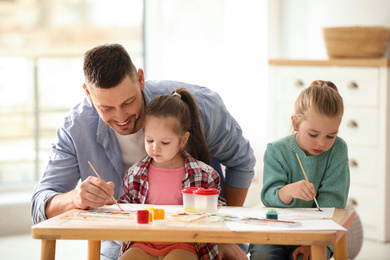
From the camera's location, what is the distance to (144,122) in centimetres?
203

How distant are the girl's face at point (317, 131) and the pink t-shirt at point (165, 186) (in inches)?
15.3

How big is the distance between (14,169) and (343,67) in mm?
2139

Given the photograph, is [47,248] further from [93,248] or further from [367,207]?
[367,207]

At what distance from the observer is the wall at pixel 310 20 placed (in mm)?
3900

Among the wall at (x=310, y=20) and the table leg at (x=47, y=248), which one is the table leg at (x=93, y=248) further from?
the wall at (x=310, y=20)

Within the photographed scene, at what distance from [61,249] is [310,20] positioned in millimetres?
2153

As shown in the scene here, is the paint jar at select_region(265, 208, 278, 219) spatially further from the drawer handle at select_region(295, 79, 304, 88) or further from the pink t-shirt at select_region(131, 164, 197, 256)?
the drawer handle at select_region(295, 79, 304, 88)

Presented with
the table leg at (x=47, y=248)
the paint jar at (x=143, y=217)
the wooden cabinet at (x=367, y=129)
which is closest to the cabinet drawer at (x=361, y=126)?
the wooden cabinet at (x=367, y=129)

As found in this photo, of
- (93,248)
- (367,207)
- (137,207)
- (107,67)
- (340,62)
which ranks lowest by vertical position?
(367,207)

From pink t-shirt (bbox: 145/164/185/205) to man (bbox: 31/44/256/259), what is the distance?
0.17 meters

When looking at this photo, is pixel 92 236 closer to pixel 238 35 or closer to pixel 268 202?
pixel 268 202

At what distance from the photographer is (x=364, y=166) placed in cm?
356

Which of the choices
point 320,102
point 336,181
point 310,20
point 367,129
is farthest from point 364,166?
point 320,102

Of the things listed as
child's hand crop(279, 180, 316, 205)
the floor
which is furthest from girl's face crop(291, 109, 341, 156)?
the floor
